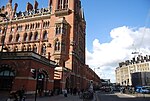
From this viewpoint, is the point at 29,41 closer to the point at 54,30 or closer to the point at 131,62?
the point at 54,30

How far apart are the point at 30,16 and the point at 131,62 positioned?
302 ft

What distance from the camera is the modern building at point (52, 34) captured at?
4506cm

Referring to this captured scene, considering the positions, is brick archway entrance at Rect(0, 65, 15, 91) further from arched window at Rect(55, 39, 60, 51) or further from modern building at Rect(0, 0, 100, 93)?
arched window at Rect(55, 39, 60, 51)

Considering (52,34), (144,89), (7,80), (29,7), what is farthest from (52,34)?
(144,89)

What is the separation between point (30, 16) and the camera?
185 ft

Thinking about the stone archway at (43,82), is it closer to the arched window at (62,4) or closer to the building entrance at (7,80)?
the building entrance at (7,80)

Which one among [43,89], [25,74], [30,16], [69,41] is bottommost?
[43,89]

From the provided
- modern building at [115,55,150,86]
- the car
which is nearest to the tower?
the car

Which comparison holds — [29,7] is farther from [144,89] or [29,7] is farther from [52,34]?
[144,89]

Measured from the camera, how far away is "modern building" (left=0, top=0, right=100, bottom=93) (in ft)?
148

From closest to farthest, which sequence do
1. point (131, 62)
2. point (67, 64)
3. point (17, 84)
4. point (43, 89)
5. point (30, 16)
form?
point (17, 84) → point (43, 89) → point (67, 64) → point (30, 16) → point (131, 62)

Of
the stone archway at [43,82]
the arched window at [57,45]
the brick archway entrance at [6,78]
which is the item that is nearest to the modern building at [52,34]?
the arched window at [57,45]

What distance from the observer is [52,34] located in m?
49.6

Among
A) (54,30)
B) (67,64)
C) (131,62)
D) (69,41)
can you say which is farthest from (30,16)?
(131,62)
